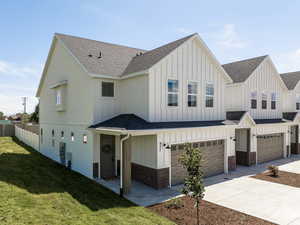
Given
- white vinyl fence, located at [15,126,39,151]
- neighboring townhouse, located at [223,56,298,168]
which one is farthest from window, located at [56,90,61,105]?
neighboring townhouse, located at [223,56,298,168]

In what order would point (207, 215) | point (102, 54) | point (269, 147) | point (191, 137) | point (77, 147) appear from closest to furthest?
1. point (207, 215)
2. point (191, 137)
3. point (77, 147)
4. point (102, 54)
5. point (269, 147)

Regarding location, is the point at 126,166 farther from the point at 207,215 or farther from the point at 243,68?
the point at 243,68

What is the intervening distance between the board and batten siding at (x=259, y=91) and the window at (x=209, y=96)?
3.78 meters

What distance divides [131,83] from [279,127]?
1350 centimetres

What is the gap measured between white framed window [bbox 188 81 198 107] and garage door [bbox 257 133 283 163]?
7.06 m

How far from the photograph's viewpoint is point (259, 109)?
57.2 feet

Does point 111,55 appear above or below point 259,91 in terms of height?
above

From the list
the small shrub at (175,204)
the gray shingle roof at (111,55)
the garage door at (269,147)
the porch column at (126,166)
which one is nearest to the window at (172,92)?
the gray shingle roof at (111,55)

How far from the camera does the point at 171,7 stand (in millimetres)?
12164

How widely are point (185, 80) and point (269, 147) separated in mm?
10186

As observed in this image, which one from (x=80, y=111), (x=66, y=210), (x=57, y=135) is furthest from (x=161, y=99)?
(x=57, y=135)

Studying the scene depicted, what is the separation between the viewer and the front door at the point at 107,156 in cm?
1228

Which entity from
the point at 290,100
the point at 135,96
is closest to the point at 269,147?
the point at 290,100

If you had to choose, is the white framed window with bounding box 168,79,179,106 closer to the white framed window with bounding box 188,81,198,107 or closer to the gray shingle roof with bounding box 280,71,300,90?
the white framed window with bounding box 188,81,198,107
